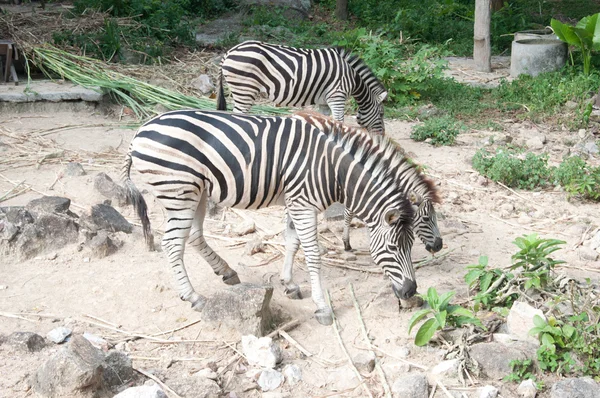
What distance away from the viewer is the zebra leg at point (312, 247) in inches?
205

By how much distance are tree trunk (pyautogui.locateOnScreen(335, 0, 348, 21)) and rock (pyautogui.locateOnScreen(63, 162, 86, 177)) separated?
10685 millimetres

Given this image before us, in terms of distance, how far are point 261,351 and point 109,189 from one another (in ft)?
11.0

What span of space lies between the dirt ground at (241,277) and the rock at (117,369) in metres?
0.20

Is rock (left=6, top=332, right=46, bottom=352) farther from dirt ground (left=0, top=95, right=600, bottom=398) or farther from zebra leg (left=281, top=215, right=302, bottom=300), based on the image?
zebra leg (left=281, top=215, right=302, bottom=300)

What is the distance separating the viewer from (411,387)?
430cm

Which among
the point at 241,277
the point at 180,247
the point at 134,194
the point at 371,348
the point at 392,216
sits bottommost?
the point at 371,348

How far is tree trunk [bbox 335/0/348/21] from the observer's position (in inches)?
671

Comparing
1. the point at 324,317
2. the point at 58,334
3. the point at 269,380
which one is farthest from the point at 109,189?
the point at 269,380

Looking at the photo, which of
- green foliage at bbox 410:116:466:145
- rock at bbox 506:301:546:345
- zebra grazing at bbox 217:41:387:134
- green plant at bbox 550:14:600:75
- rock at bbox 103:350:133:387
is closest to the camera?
rock at bbox 103:350:133:387

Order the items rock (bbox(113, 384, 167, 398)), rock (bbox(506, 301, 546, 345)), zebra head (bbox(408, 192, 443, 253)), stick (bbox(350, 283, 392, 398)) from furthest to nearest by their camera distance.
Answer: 1. zebra head (bbox(408, 192, 443, 253))
2. rock (bbox(506, 301, 546, 345))
3. stick (bbox(350, 283, 392, 398))
4. rock (bbox(113, 384, 167, 398))

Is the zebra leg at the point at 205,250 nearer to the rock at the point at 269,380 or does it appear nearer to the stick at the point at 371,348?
the stick at the point at 371,348

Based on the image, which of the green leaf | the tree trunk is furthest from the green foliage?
the tree trunk

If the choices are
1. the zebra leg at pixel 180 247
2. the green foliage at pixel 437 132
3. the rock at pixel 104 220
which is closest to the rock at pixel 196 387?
the zebra leg at pixel 180 247

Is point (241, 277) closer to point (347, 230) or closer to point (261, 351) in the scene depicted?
point (347, 230)
